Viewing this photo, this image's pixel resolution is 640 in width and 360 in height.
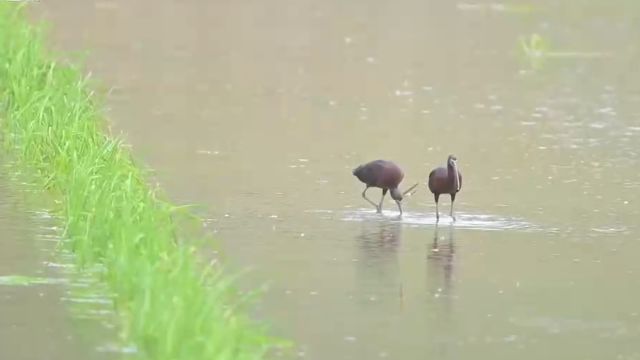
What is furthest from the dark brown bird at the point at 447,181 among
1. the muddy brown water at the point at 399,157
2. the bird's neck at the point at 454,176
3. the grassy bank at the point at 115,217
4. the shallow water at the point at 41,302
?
the shallow water at the point at 41,302

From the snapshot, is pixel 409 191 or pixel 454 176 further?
pixel 409 191

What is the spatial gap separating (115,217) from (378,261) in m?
1.83

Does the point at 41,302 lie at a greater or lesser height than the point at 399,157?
lesser

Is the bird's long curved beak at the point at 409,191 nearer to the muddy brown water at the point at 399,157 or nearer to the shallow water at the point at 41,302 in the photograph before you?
the muddy brown water at the point at 399,157

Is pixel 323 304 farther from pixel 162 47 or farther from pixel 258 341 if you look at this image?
pixel 162 47

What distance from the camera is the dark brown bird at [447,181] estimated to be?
11594 millimetres

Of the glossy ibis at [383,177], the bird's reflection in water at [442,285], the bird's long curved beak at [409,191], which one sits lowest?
the bird's reflection in water at [442,285]

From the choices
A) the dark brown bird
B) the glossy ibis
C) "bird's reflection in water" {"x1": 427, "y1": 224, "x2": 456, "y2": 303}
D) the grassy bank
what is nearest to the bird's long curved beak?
the glossy ibis

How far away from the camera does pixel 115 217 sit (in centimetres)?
877

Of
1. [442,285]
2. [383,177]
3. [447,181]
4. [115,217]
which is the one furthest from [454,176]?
[115,217]

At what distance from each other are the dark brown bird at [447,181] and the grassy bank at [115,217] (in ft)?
6.28

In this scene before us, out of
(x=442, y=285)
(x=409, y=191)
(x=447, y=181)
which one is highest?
(x=447, y=181)

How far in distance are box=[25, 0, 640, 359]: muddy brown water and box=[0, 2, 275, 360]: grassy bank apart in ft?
2.11

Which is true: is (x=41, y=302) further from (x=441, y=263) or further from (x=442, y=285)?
(x=441, y=263)
